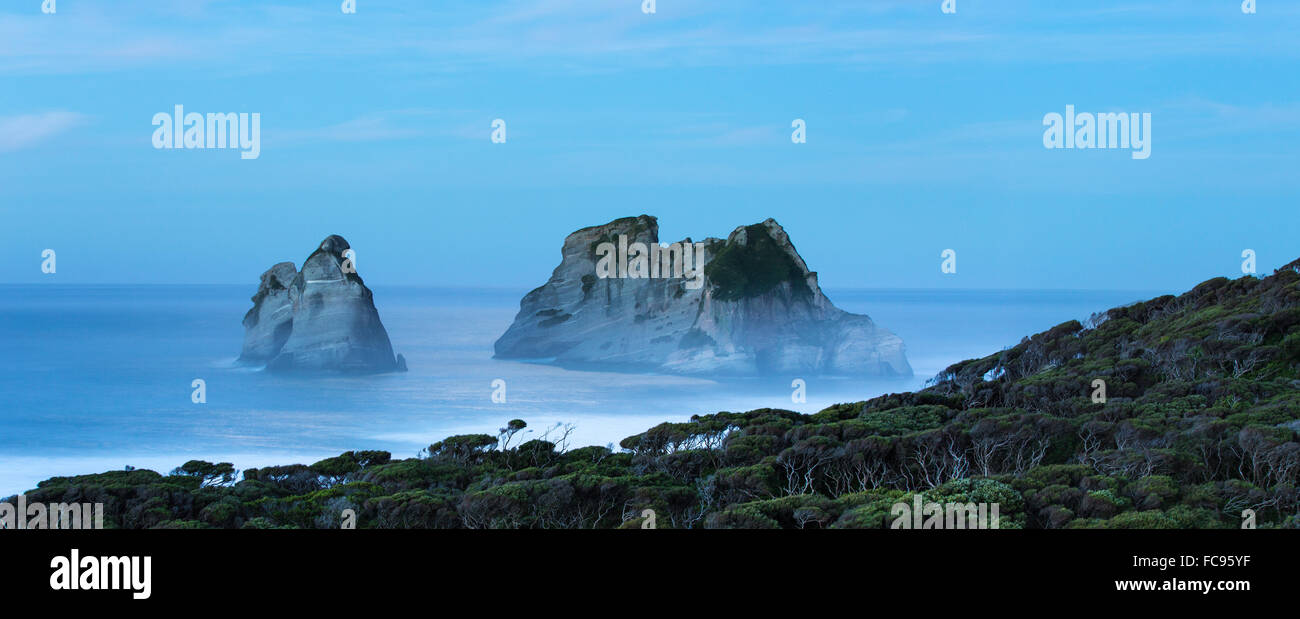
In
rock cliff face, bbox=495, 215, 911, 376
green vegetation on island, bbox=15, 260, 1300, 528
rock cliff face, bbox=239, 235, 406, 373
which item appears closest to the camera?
green vegetation on island, bbox=15, 260, 1300, 528

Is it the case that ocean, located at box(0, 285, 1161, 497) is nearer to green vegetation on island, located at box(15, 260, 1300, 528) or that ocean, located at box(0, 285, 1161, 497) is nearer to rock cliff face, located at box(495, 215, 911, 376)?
rock cliff face, located at box(495, 215, 911, 376)

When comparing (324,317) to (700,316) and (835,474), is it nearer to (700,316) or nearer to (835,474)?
(700,316)

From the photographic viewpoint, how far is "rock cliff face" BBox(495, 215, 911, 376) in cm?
6869

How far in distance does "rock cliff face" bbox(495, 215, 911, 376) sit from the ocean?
1549mm

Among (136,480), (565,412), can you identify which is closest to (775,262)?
(565,412)

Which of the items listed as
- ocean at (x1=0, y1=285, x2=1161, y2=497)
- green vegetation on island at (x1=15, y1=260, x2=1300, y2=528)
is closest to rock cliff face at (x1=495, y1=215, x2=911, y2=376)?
ocean at (x1=0, y1=285, x2=1161, y2=497)

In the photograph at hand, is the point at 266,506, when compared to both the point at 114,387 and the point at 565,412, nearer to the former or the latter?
the point at 565,412

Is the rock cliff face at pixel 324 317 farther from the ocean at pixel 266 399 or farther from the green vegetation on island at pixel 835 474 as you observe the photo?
the green vegetation on island at pixel 835 474

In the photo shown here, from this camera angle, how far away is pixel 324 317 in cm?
6344

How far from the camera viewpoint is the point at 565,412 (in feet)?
243

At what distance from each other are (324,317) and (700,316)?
84.3 feet

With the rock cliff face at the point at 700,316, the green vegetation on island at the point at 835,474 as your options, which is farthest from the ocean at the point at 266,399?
the green vegetation on island at the point at 835,474

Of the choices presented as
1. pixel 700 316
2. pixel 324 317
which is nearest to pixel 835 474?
pixel 324 317
